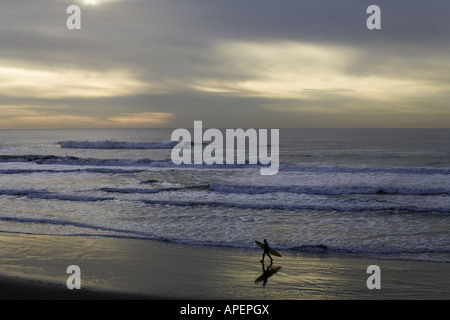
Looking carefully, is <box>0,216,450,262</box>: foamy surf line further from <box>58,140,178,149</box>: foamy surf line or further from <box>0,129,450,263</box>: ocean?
<box>58,140,178,149</box>: foamy surf line

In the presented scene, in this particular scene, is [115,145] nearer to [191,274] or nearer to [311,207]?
[311,207]

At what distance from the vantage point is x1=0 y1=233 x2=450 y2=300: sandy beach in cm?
732

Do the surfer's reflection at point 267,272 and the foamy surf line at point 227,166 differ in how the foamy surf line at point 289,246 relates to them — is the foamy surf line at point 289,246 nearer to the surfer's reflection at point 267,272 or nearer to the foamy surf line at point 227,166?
the surfer's reflection at point 267,272

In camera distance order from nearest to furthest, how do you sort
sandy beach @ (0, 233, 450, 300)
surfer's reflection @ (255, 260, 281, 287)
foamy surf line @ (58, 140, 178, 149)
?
sandy beach @ (0, 233, 450, 300) → surfer's reflection @ (255, 260, 281, 287) → foamy surf line @ (58, 140, 178, 149)

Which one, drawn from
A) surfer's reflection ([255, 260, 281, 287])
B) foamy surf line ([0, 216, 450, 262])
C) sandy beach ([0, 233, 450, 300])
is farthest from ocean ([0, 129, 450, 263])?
surfer's reflection ([255, 260, 281, 287])

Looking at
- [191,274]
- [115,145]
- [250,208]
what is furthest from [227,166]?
[115,145]

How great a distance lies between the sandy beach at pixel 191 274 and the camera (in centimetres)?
732

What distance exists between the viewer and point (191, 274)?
844cm

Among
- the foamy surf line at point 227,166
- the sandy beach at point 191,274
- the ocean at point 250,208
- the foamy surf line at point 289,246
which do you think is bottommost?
the sandy beach at point 191,274

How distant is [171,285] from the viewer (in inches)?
307

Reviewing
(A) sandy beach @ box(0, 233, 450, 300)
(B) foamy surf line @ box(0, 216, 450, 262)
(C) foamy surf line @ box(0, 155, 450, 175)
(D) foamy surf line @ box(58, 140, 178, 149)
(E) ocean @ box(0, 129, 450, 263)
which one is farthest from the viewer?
(D) foamy surf line @ box(58, 140, 178, 149)

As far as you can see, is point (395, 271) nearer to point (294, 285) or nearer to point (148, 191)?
point (294, 285)

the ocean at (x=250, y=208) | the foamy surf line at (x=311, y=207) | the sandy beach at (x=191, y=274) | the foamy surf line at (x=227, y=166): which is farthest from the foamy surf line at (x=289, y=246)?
the foamy surf line at (x=227, y=166)
